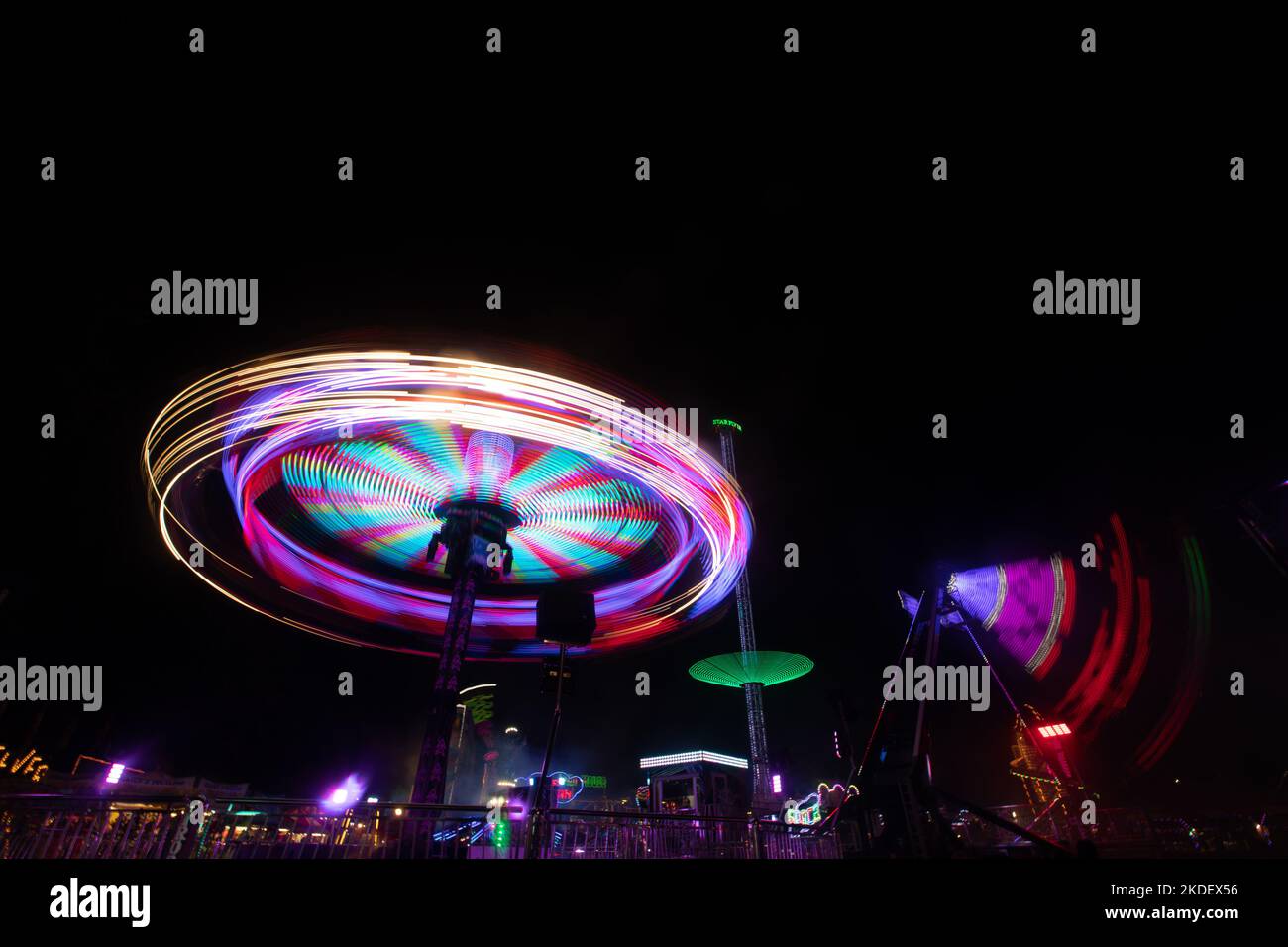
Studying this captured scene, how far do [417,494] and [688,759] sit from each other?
25.0m

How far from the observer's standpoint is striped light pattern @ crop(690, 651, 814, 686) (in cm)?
2619

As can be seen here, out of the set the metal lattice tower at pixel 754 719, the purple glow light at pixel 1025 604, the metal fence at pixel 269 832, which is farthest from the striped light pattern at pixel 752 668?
the metal fence at pixel 269 832

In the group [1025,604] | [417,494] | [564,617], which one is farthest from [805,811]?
[417,494]

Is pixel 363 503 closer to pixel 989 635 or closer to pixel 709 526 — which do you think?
pixel 709 526

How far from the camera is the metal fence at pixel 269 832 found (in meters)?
6.03

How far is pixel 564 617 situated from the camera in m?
8.30

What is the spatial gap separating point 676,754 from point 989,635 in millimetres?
22868

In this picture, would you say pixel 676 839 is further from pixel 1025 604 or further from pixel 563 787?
pixel 563 787

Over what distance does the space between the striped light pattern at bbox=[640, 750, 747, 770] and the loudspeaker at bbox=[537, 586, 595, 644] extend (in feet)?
87.0

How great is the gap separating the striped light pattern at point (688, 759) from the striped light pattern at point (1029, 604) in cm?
1805

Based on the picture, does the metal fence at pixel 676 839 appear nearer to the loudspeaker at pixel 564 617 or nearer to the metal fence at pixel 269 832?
the metal fence at pixel 269 832

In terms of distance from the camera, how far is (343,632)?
18.1 metres
